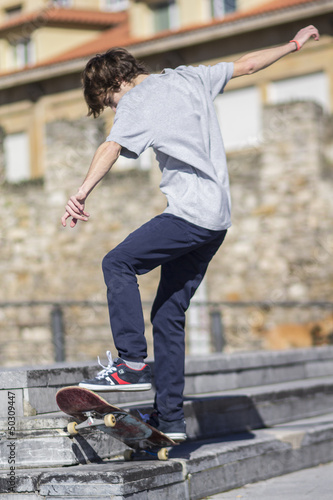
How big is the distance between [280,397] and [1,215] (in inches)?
475

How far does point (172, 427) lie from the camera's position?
4160 mm

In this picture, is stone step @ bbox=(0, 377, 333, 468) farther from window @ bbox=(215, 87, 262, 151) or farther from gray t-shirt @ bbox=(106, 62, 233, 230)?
window @ bbox=(215, 87, 262, 151)

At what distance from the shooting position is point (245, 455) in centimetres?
479

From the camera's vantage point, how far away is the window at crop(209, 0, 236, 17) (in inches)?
775

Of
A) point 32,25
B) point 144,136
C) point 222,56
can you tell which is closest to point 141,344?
point 144,136

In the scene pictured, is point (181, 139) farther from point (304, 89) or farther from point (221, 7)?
point (221, 7)

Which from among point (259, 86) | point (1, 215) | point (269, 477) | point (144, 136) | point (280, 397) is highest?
point (259, 86)

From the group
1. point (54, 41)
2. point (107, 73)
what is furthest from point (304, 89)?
point (107, 73)

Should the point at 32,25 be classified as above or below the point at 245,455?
above

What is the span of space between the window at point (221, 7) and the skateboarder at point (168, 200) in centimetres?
1596

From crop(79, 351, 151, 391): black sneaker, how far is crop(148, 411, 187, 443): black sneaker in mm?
298

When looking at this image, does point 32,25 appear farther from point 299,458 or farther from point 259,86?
point 299,458

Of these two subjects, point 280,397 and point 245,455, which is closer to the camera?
point 245,455

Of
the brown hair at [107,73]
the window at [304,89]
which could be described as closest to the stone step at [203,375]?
the brown hair at [107,73]
